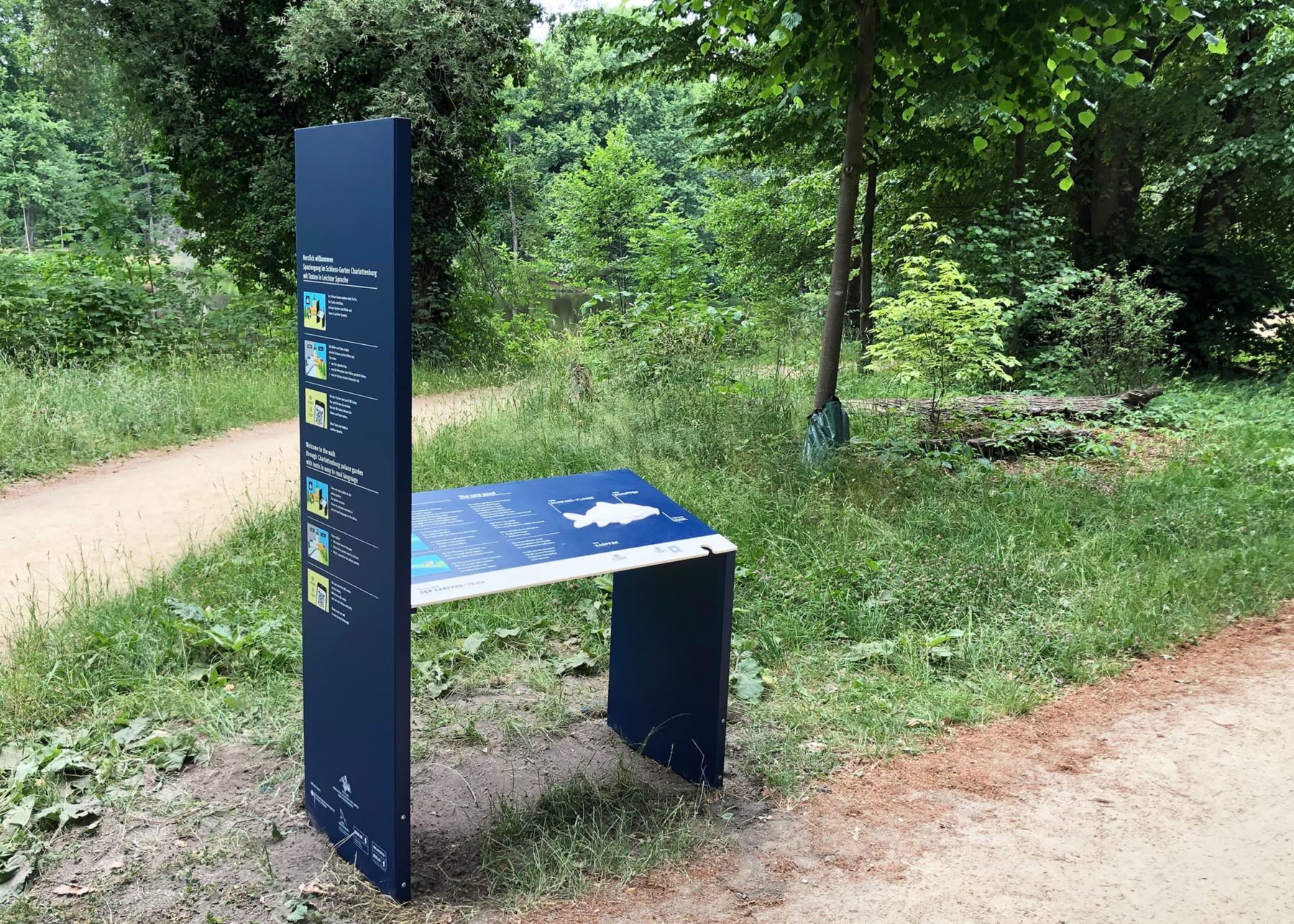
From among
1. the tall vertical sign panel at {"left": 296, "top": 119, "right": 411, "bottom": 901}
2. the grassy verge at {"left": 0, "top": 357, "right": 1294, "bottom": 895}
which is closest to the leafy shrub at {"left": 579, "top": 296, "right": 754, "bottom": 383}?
the grassy verge at {"left": 0, "top": 357, "right": 1294, "bottom": 895}

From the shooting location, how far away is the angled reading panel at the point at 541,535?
299cm

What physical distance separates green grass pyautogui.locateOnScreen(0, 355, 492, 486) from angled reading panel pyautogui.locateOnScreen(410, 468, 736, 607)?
573cm

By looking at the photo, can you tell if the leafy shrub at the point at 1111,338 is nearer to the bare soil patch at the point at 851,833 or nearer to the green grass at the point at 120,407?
the bare soil patch at the point at 851,833

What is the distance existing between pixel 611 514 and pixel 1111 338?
31.9 feet

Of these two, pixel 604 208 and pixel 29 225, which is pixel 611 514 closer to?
pixel 604 208

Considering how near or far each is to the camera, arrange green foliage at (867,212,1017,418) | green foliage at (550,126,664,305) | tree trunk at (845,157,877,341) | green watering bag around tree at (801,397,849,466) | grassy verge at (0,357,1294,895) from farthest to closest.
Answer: green foliage at (550,126,664,305), tree trunk at (845,157,877,341), green foliage at (867,212,1017,418), green watering bag around tree at (801,397,849,466), grassy verge at (0,357,1294,895)

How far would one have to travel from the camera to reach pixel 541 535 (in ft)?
10.9

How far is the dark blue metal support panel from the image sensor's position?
3.57m

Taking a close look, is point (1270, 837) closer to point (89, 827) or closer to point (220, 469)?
point (89, 827)

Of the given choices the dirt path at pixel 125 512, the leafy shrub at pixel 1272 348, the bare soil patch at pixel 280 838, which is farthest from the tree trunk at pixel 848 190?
the leafy shrub at pixel 1272 348

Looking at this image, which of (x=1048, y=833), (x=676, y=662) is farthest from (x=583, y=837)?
(x=1048, y=833)

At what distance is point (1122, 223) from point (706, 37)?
9.29 metres

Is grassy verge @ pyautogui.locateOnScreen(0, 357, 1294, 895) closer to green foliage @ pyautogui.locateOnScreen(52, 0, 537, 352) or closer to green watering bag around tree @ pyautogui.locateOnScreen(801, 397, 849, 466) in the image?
green watering bag around tree @ pyautogui.locateOnScreen(801, 397, 849, 466)

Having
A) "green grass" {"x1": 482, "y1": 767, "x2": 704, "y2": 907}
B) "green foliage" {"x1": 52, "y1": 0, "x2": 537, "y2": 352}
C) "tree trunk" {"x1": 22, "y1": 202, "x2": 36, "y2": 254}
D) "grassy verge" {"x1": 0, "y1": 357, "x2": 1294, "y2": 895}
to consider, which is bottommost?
"green grass" {"x1": 482, "y1": 767, "x2": 704, "y2": 907}
